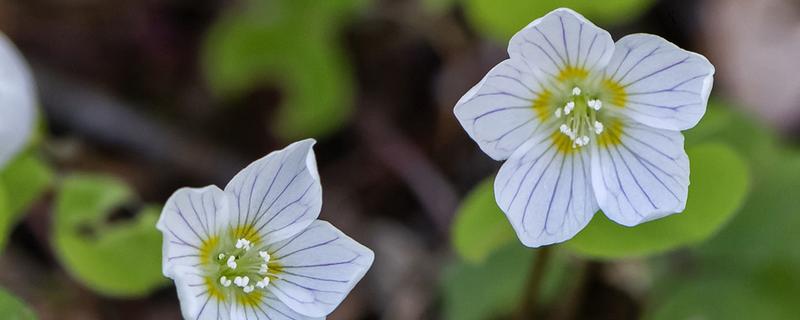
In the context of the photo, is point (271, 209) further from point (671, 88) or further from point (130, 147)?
point (130, 147)

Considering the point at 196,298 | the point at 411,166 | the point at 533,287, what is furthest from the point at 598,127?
the point at 411,166

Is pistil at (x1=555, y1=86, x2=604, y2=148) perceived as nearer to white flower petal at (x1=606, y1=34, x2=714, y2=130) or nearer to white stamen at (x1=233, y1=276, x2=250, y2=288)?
white flower petal at (x1=606, y1=34, x2=714, y2=130)

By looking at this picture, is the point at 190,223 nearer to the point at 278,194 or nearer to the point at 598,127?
the point at 278,194

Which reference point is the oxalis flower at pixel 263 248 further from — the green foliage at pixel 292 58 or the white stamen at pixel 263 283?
the green foliage at pixel 292 58

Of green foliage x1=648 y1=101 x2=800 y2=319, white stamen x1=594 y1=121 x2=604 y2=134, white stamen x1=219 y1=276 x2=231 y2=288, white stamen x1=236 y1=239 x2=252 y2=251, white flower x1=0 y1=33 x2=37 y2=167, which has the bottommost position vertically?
green foliage x1=648 y1=101 x2=800 y2=319

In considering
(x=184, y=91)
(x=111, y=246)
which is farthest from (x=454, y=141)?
(x=111, y=246)

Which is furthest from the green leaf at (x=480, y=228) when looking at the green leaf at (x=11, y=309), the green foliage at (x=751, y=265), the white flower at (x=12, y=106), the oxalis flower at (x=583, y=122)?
the white flower at (x=12, y=106)

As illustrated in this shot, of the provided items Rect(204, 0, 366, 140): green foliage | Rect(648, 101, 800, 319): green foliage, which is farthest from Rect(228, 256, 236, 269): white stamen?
Rect(204, 0, 366, 140): green foliage
